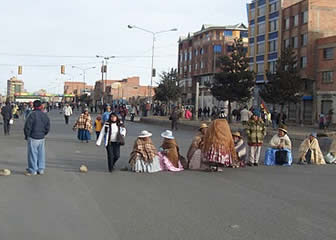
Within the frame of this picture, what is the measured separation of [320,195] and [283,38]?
2214 inches

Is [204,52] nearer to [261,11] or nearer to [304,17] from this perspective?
[261,11]

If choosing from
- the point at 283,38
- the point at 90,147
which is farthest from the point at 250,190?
the point at 283,38

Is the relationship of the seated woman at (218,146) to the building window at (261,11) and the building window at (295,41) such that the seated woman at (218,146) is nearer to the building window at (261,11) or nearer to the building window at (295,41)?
the building window at (295,41)

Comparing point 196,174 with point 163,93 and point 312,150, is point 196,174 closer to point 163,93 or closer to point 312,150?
point 312,150

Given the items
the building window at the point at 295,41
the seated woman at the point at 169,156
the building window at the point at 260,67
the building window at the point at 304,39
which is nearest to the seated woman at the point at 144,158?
the seated woman at the point at 169,156

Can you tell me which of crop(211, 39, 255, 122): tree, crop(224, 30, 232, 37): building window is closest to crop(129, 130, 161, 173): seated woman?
crop(211, 39, 255, 122): tree

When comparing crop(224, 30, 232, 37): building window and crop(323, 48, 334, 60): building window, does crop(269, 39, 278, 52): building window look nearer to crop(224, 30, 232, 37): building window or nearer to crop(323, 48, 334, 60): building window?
crop(323, 48, 334, 60): building window

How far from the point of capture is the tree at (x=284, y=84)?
124ft

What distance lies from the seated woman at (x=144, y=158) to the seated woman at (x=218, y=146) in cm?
133

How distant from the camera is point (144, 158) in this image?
11.8m

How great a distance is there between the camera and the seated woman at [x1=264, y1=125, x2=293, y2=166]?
14.1m

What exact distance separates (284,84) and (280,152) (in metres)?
24.9

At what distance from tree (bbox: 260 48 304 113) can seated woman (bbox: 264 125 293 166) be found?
24.5 m

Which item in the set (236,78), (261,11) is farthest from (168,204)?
(261,11)
